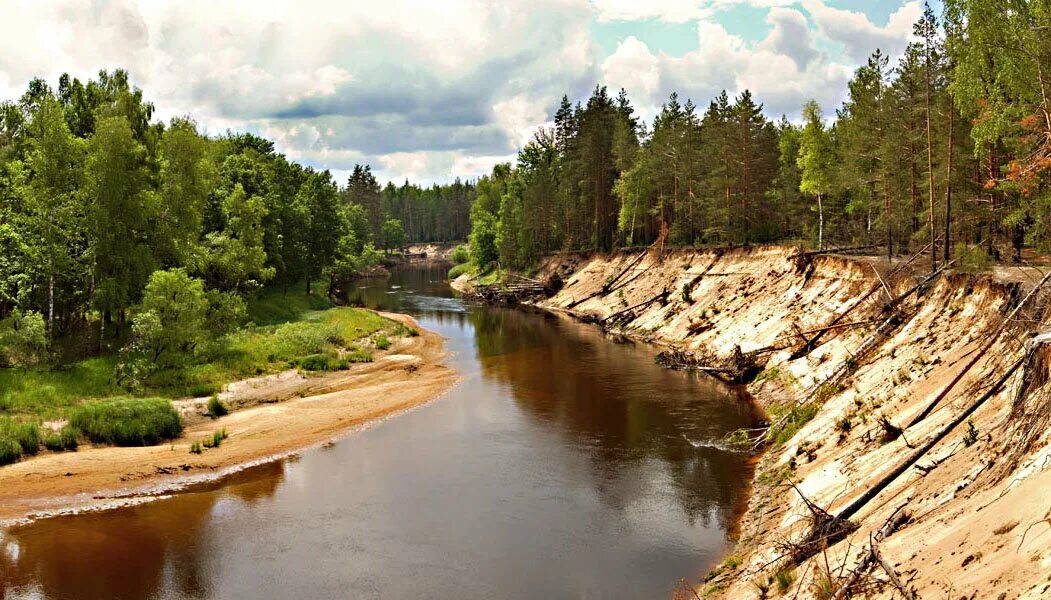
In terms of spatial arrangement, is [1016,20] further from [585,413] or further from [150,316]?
[150,316]

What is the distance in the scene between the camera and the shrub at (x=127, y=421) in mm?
28812

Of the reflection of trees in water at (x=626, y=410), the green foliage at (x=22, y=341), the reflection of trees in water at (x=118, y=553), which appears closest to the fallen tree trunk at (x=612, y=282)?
the reflection of trees in water at (x=626, y=410)

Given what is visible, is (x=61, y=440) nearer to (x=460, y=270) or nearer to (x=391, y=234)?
(x=460, y=270)

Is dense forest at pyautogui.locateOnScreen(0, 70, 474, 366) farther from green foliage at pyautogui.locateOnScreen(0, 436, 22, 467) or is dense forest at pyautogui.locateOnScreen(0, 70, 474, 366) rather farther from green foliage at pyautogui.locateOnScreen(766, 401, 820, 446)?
green foliage at pyautogui.locateOnScreen(766, 401, 820, 446)

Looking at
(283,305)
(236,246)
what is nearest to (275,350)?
(236,246)

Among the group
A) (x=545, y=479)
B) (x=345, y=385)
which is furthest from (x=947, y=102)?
(x=345, y=385)

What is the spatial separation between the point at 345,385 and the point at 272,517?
19.1m

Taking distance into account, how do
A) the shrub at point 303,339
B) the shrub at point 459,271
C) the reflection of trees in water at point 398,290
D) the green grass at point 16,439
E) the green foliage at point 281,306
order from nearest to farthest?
the green grass at point 16,439 < the shrub at point 303,339 < the green foliage at point 281,306 < the reflection of trees in water at point 398,290 < the shrub at point 459,271

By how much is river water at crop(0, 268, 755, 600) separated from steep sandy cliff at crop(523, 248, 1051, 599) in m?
2.55

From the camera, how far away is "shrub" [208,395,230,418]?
112 ft

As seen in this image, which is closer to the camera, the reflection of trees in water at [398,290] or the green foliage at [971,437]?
the green foliage at [971,437]

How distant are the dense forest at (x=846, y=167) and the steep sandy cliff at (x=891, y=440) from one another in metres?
4.29

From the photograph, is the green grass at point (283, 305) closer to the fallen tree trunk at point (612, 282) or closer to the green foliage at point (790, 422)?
the fallen tree trunk at point (612, 282)

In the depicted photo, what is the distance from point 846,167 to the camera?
50562 millimetres
